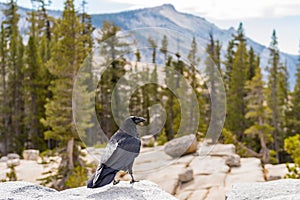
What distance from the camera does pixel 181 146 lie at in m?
14.9

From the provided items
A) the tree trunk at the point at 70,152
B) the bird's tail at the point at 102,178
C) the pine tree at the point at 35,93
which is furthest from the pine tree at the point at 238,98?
the bird's tail at the point at 102,178

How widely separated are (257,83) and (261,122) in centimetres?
224

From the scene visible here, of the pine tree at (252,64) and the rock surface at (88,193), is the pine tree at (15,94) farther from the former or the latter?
the rock surface at (88,193)

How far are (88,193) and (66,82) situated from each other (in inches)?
455

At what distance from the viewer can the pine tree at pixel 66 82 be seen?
52.1 ft

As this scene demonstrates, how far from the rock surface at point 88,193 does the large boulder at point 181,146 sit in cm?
771

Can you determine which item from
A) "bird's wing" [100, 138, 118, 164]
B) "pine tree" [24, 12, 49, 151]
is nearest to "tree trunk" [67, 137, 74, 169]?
"pine tree" [24, 12, 49, 151]

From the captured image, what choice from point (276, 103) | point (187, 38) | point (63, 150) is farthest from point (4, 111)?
point (187, 38)

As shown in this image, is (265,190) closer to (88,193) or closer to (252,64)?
(88,193)

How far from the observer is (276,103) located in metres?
28.9

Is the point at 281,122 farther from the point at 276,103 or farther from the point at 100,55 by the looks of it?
the point at 100,55

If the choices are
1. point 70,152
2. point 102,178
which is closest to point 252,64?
point 70,152

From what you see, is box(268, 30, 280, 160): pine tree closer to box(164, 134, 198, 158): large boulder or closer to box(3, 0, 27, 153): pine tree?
box(164, 134, 198, 158): large boulder

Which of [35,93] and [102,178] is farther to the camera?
[35,93]
